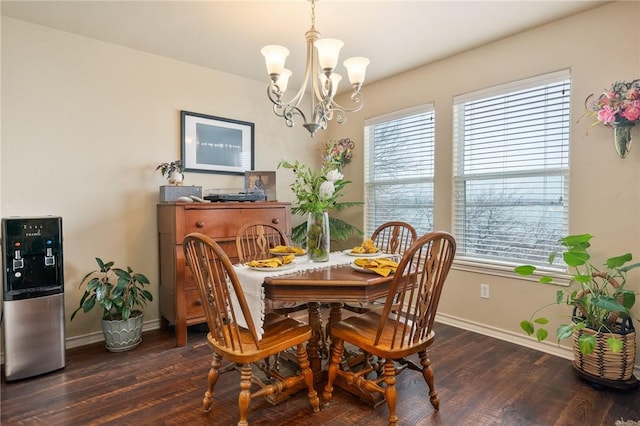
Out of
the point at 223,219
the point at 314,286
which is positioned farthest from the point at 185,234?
the point at 314,286

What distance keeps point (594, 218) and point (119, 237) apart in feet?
12.3

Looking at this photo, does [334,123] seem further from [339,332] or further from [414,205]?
[339,332]

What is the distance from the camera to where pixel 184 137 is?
336 cm

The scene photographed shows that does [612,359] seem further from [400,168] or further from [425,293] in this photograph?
[400,168]

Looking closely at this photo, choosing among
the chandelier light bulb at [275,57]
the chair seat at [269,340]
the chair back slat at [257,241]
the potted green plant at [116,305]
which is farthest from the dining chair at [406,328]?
the potted green plant at [116,305]

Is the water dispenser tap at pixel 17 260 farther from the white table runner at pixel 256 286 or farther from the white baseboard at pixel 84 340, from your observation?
the white table runner at pixel 256 286

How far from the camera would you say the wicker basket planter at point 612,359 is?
2.10m

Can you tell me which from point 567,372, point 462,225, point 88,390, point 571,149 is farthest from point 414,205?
point 88,390

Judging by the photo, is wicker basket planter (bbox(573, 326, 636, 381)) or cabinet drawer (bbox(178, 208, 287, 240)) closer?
Result: wicker basket planter (bbox(573, 326, 636, 381))

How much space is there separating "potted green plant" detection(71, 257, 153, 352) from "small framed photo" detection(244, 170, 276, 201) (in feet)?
4.48

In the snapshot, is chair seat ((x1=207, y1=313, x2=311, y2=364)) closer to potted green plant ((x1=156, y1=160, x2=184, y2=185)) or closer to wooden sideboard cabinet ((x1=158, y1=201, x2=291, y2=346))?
wooden sideboard cabinet ((x1=158, y1=201, x2=291, y2=346))

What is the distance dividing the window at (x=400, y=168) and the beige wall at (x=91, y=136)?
1.76 m

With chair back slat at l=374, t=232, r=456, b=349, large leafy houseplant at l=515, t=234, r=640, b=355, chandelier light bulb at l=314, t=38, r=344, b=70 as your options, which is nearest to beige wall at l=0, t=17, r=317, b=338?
chandelier light bulb at l=314, t=38, r=344, b=70

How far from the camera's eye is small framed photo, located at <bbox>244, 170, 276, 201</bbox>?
3631mm
